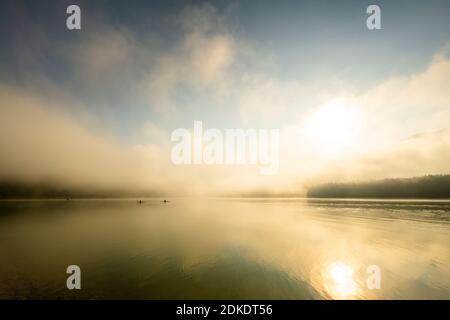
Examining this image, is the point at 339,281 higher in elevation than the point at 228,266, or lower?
higher

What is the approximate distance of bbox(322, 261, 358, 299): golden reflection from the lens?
51.3ft

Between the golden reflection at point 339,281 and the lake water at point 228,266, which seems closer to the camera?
the golden reflection at point 339,281

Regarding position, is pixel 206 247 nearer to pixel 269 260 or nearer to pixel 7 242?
pixel 269 260

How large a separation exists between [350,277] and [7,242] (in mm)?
40461

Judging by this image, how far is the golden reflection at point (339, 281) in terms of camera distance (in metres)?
15.6

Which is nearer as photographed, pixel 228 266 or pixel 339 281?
pixel 339 281

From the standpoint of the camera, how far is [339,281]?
58.5 feet

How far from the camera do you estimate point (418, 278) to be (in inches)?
715

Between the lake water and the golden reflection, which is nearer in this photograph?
the golden reflection
